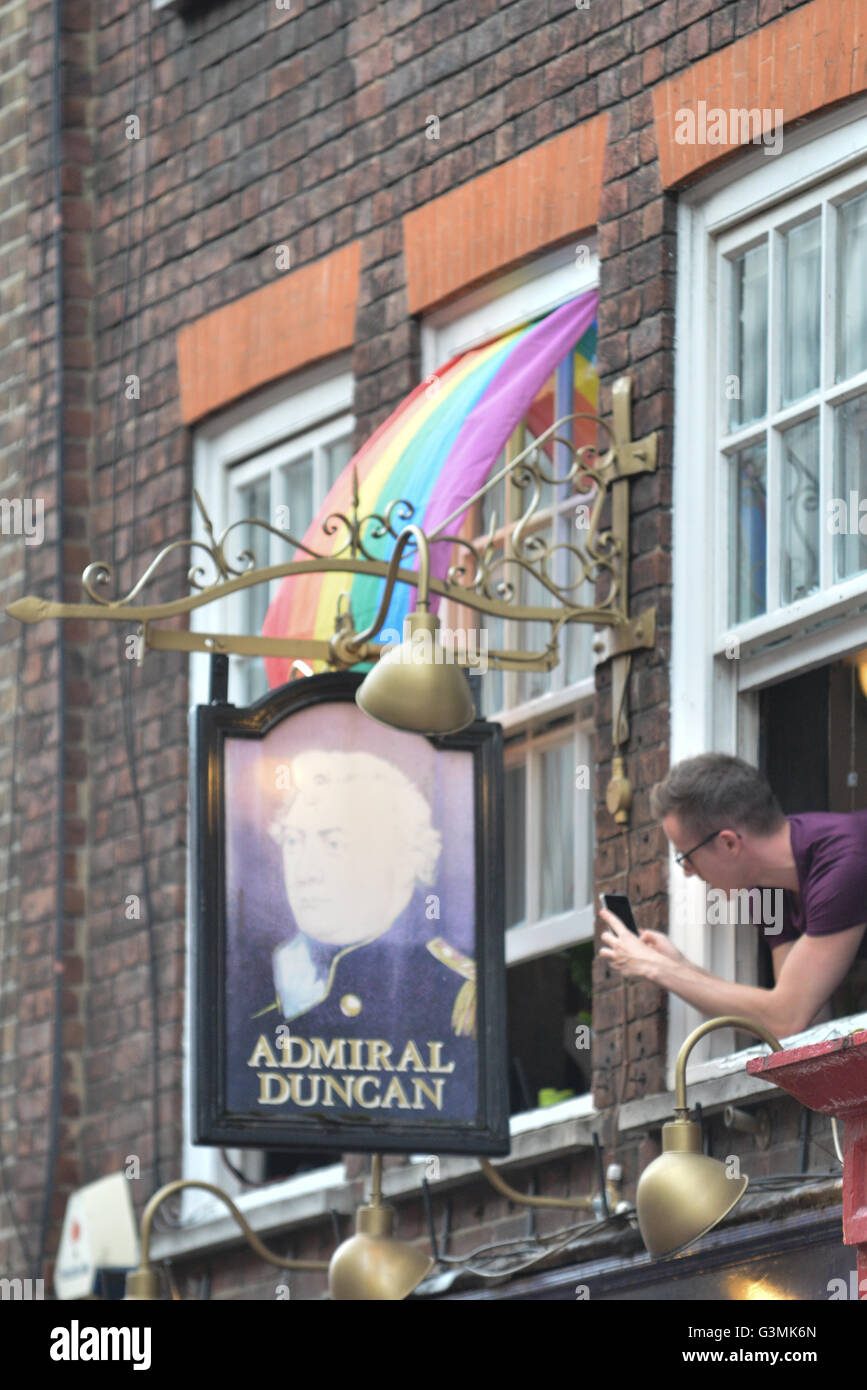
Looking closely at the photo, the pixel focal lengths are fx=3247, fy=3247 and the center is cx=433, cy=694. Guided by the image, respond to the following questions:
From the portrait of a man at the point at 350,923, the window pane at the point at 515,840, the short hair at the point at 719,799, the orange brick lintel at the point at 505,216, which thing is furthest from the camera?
the window pane at the point at 515,840

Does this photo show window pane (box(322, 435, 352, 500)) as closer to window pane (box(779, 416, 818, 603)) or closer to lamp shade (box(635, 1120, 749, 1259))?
window pane (box(779, 416, 818, 603))

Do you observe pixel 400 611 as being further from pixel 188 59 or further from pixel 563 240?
pixel 188 59

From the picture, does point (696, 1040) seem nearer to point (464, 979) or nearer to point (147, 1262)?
point (464, 979)

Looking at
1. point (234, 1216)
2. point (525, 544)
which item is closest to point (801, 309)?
point (525, 544)

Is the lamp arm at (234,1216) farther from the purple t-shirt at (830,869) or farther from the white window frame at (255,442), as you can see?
the white window frame at (255,442)

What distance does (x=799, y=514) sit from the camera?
917 cm

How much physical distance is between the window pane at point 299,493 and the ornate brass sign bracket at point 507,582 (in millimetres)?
1316

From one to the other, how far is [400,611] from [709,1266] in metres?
2.23

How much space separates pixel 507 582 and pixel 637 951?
4.00ft

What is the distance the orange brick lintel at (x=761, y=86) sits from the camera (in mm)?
9031

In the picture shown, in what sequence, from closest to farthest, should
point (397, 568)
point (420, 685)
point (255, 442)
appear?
point (420, 685) < point (397, 568) < point (255, 442)

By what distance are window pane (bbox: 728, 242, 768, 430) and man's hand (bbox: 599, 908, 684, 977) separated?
63.2 inches

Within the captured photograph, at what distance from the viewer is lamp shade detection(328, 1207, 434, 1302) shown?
885 cm
